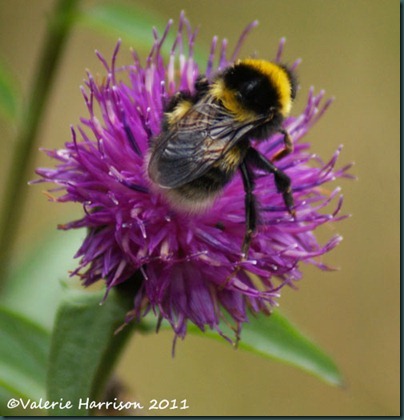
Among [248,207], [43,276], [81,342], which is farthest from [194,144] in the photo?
[43,276]

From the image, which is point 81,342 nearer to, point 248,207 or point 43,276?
point 248,207

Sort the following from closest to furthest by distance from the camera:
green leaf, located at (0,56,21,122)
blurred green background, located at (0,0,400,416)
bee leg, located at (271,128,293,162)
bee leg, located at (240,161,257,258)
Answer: bee leg, located at (240,161,257,258)
bee leg, located at (271,128,293,162)
green leaf, located at (0,56,21,122)
blurred green background, located at (0,0,400,416)

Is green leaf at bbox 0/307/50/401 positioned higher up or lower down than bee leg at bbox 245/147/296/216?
lower down

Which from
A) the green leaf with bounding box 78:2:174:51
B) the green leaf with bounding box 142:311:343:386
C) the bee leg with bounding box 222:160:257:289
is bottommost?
the green leaf with bounding box 142:311:343:386

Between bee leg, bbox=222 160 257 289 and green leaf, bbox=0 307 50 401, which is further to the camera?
green leaf, bbox=0 307 50 401

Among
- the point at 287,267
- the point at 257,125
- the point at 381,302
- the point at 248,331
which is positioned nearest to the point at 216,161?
the point at 257,125

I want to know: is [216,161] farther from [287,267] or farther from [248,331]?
[248,331]

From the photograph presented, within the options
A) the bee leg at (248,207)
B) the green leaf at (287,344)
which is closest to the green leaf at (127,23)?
the bee leg at (248,207)

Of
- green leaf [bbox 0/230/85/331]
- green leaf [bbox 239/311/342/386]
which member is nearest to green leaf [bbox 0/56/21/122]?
green leaf [bbox 0/230/85/331]

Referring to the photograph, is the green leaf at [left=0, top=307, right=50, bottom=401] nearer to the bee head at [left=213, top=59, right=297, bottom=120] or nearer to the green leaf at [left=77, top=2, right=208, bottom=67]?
the bee head at [left=213, top=59, right=297, bottom=120]
